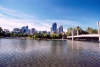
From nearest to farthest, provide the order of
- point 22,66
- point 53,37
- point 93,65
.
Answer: point 22,66 < point 93,65 < point 53,37

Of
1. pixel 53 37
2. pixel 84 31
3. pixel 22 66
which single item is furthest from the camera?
pixel 84 31

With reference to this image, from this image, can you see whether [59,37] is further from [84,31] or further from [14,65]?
[14,65]

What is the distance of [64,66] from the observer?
13375 millimetres

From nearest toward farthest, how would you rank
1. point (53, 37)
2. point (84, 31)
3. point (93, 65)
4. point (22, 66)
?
1. point (22, 66)
2. point (93, 65)
3. point (53, 37)
4. point (84, 31)

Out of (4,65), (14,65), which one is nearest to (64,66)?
(14,65)

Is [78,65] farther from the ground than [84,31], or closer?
closer

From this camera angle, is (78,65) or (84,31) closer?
Answer: (78,65)

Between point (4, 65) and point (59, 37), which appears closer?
point (4, 65)

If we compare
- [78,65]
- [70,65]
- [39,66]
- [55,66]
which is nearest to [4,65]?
[39,66]

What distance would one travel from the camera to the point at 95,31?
12619 cm

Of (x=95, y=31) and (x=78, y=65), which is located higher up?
(x=95, y=31)

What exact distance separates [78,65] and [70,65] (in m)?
1.08

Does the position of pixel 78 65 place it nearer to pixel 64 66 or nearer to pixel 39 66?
pixel 64 66

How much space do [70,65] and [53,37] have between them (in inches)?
4260
